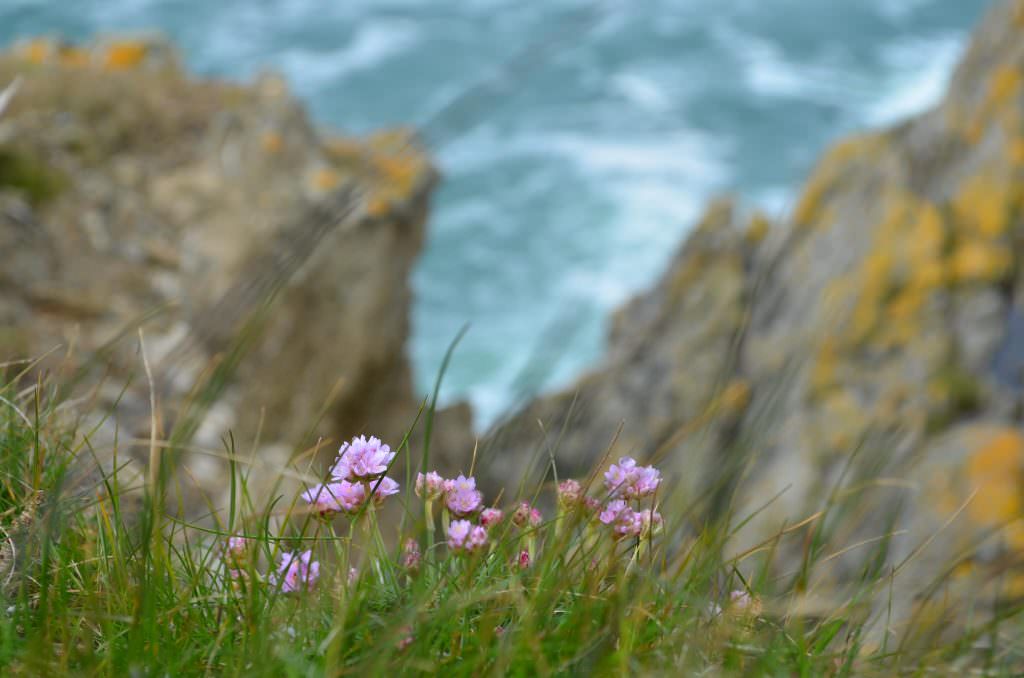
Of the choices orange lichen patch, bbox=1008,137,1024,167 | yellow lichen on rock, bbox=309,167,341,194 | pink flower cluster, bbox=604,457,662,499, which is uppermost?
yellow lichen on rock, bbox=309,167,341,194

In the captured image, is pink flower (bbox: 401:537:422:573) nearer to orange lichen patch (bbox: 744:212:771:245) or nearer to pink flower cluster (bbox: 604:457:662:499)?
pink flower cluster (bbox: 604:457:662:499)

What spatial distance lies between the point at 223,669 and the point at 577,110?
1872 cm

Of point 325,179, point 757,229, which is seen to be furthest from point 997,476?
point 325,179

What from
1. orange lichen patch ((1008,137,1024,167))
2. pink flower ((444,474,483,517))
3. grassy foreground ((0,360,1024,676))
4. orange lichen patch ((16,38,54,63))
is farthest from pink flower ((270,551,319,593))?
orange lichen patch ((16,38,54,63))

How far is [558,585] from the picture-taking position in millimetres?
1309

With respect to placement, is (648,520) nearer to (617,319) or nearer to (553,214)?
(617,319)

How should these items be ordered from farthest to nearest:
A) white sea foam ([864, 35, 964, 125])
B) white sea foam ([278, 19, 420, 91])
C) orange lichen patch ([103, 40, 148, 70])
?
white sea foam ([278, 19, 420, 91]) → white sea foam ([864, 35, 964, 125]) → orange lichen patch ([103, 40, 148, 70])

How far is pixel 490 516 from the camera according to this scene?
1.57 meters

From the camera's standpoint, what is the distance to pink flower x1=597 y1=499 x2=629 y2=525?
1576mm

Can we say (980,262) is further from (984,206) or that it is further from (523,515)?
(523,515)

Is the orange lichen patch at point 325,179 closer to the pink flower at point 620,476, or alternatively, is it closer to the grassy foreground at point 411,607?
the grassy foreground at point 411,607

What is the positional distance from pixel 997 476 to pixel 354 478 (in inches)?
135

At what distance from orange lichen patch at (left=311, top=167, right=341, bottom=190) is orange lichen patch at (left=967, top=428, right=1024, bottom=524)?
234 inches

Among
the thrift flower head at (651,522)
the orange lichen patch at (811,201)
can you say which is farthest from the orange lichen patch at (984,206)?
the thrift flower head at (651,522)
